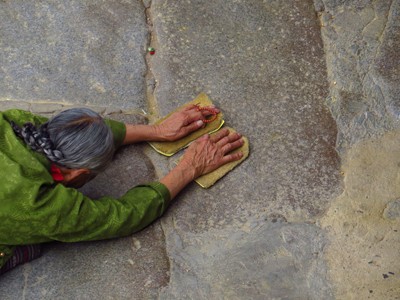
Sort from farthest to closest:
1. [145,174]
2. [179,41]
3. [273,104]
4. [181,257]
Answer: [179,41] < [273,104] < [145,174] < [181,257]

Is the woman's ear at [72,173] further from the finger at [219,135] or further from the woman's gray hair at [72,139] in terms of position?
the finger at [219,135]

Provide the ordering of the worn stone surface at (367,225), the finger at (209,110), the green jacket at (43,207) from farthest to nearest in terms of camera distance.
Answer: the finger at (209,110) → the worn stone surface at (367,225) → the green jacket at (43,207)

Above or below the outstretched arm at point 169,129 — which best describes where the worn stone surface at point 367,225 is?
below

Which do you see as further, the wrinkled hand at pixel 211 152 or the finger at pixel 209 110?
the finger at pixel 209 110

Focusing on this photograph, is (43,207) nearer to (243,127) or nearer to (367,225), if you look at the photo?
(243,127)

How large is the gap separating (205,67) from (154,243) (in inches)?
39.5

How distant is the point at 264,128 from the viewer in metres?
2.94

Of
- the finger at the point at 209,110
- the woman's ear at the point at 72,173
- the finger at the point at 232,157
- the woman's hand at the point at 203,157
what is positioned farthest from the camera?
the finger at the point at 209,110

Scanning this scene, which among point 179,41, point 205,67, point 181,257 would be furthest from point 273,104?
point 181,257

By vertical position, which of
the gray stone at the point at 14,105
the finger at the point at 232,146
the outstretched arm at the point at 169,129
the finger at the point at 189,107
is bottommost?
the finger at the point at 232,146

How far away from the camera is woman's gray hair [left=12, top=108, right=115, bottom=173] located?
7.35 feet

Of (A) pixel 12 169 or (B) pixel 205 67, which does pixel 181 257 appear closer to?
(A) pixel 12 169

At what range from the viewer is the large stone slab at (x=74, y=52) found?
303cm

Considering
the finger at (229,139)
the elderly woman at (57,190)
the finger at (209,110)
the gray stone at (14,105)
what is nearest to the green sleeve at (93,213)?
the elderly woman at (57,190)
